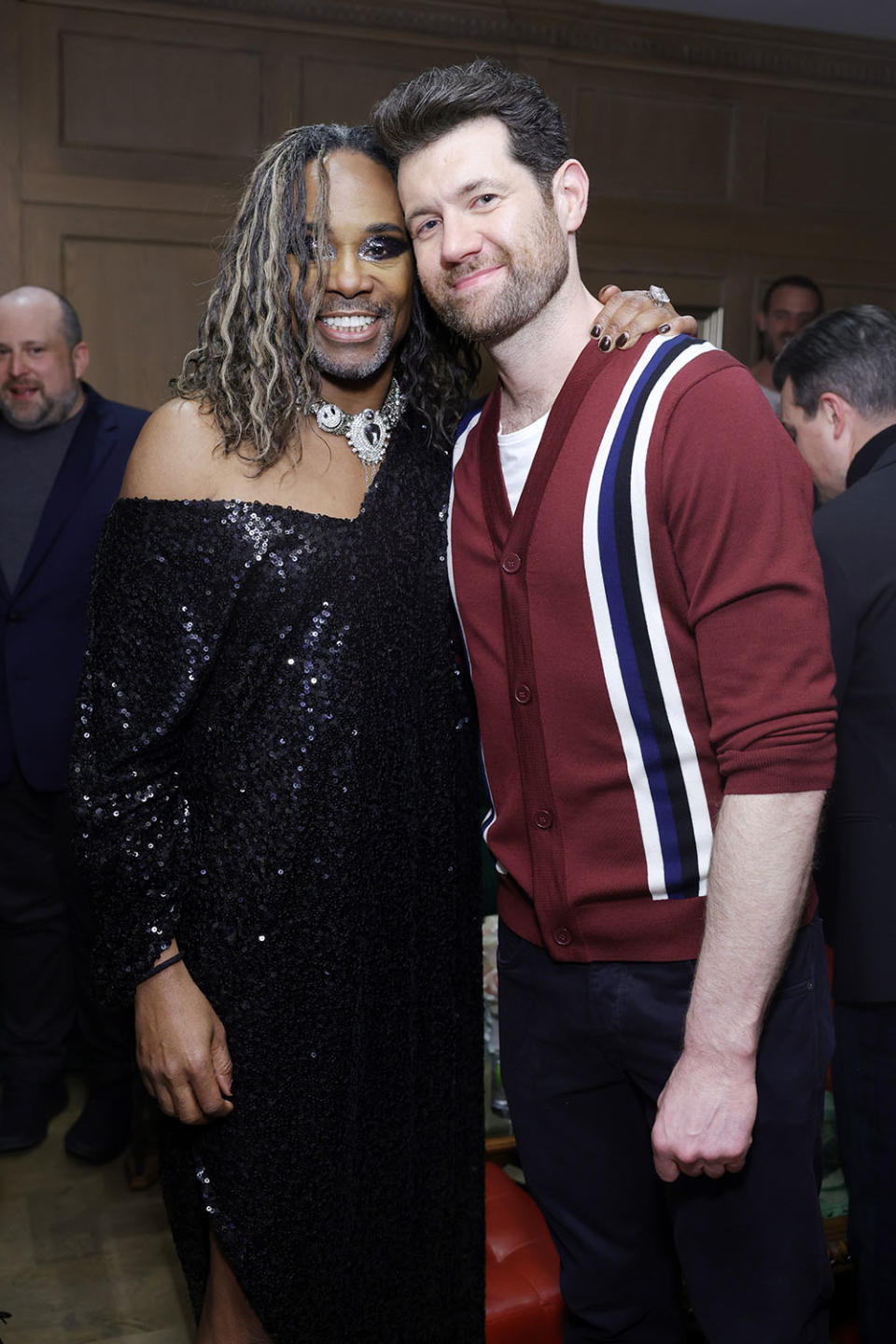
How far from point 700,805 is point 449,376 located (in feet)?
2.25

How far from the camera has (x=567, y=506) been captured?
1355mm

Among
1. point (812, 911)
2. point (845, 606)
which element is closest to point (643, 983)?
point (812, 911)

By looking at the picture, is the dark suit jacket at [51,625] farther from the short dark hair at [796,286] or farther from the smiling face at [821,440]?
the short dark hair at [796,286]

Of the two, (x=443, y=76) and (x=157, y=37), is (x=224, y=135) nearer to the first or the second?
(x=157, y=37)

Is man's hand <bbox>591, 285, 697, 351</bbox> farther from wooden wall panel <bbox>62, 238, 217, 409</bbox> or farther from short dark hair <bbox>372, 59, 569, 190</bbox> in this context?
wooden wall panel <bbox>62, 238, 217, 409</bbox>

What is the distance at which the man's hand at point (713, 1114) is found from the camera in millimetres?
1252

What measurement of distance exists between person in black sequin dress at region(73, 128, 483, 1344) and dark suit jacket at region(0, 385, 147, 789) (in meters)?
1.40

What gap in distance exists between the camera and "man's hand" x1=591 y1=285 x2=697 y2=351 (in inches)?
55.0

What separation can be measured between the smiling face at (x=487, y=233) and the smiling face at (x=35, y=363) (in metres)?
1.91

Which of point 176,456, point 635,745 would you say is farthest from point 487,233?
point 635,745

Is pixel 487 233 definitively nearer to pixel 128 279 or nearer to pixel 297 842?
pixel 297 842

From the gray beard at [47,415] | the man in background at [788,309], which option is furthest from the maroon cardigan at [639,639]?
the man in background at [788,309]

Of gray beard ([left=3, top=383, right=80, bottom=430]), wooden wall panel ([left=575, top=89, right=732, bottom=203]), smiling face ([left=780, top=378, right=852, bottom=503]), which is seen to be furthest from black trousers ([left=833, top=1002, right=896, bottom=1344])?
wooden wall panel ([left=575, top=89, right=732, bottom=203])

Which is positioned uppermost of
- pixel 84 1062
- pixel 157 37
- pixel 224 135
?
pixel 157 37
